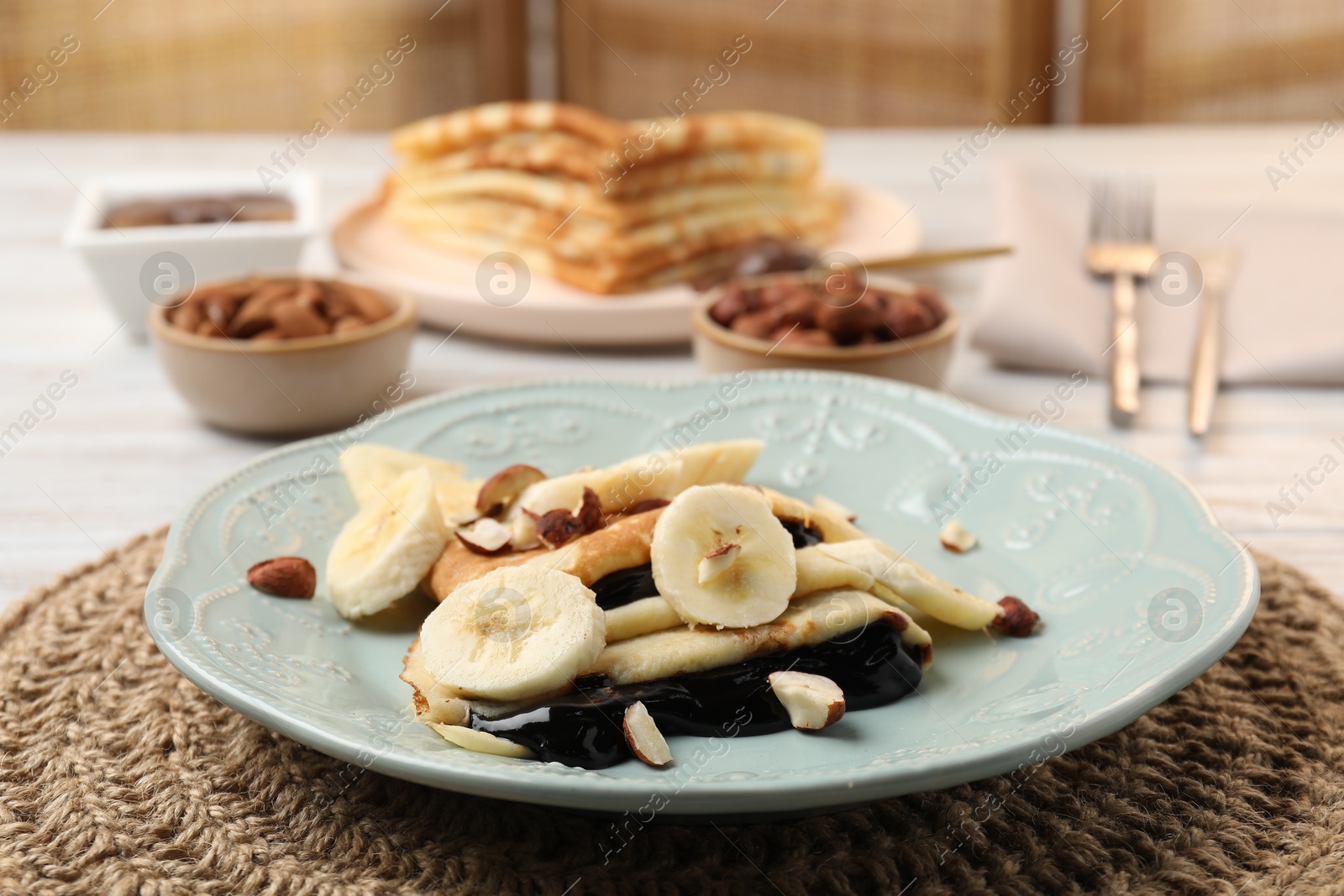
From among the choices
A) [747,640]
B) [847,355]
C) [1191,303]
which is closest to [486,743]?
[747,640]

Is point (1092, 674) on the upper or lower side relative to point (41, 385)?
upper

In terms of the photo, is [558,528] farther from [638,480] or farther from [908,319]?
[908,319]

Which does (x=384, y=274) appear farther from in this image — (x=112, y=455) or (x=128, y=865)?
(x=128, y=865)

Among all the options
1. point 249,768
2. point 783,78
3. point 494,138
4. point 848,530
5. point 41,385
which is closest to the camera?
point 249,768

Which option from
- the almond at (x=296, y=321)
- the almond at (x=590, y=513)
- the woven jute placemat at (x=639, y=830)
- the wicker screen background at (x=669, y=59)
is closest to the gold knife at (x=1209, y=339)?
the woven jute placemat at (x=639, y=830)

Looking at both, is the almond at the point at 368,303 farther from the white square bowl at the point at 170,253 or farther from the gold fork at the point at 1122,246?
the gold fork at the point at 1122,246

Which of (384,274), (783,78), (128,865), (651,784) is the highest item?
(651,784)

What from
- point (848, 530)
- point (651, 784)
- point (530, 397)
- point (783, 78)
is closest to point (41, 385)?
point (530, 397)
